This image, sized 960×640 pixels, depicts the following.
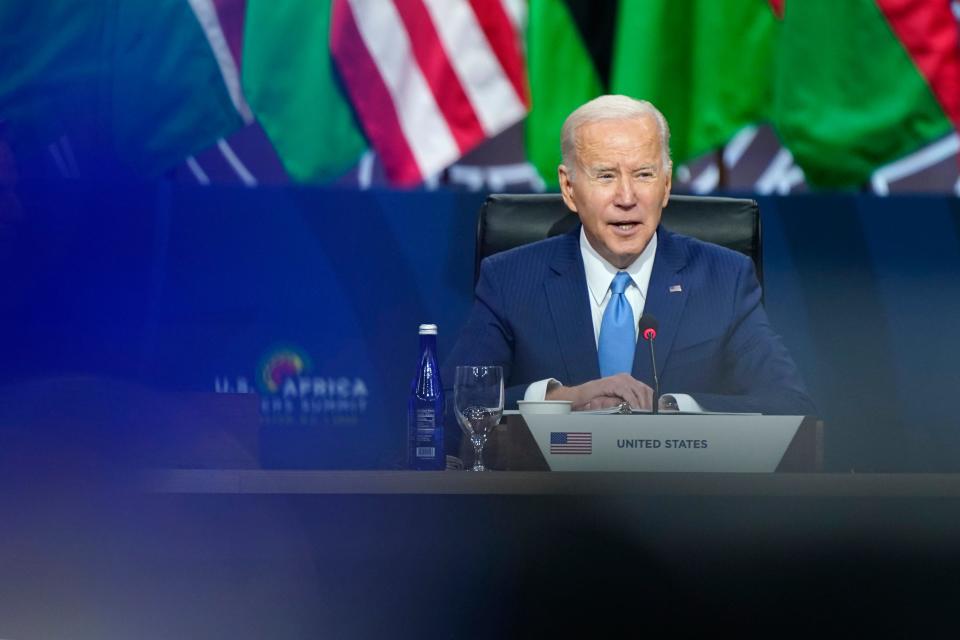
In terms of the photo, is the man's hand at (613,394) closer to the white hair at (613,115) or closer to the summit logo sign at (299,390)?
the white hair at (613,115)

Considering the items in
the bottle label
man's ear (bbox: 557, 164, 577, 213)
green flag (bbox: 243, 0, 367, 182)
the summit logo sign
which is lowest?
the bottle label

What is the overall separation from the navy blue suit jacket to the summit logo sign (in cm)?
89

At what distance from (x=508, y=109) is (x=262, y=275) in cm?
83

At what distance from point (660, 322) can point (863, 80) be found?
126 cm

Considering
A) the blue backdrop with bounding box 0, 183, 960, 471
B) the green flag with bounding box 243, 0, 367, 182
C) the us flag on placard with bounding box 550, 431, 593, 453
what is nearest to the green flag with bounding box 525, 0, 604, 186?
the blue backdrop with bounding box 0, 183, 960, 471

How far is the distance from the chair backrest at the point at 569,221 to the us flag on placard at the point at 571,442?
1153 millimetres

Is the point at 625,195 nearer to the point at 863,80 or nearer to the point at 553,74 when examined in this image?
the point at 553,74

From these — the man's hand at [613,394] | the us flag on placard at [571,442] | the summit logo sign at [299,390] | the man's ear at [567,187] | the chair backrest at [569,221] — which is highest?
the man's ear at [567,187]

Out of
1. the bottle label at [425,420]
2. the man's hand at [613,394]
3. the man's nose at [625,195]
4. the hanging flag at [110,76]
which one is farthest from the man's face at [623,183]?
the hanging flag at [110,76]

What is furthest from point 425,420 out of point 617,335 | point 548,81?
point 548,81

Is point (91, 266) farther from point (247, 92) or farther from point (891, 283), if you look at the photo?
point (891, 283)

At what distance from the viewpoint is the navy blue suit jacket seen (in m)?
2.35

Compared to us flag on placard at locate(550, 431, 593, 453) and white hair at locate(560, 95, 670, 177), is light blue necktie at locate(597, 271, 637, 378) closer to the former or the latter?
white hair at locate(560, 95, 670, 177)

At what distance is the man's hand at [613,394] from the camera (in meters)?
1.89
